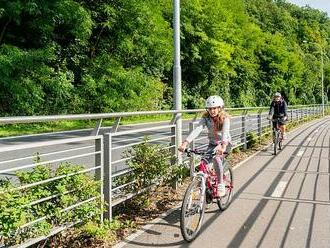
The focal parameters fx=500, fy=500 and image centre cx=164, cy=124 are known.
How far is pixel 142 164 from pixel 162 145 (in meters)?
1.04

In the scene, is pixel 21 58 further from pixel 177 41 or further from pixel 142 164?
pixel 142 164

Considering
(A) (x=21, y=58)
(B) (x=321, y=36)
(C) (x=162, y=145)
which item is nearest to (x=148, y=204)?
(C) (x=162, y=145)

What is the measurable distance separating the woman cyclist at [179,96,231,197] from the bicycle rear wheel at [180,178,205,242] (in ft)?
2.21

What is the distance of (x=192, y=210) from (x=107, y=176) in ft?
3.85

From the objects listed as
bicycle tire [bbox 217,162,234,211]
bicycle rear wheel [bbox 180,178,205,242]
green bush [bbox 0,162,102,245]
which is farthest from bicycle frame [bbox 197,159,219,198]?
green bush [bbox 0,162,102,245]

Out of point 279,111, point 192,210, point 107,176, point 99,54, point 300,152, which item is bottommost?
point 300,152

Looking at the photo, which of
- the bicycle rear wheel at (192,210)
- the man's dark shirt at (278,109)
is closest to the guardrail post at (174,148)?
the bicycle rear wheel at (192,210)

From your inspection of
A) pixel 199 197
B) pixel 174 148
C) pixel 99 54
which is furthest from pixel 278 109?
pixel 99 54

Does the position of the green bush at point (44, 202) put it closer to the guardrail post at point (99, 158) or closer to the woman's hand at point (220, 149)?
the guardrail post at point (99, 158)

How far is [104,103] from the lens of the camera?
2836 centimetres

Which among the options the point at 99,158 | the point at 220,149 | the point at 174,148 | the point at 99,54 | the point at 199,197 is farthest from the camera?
the point at 99,54

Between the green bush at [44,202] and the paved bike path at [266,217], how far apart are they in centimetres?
71

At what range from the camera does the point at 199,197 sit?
656cm

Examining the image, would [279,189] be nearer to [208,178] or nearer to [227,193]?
[227,193]
